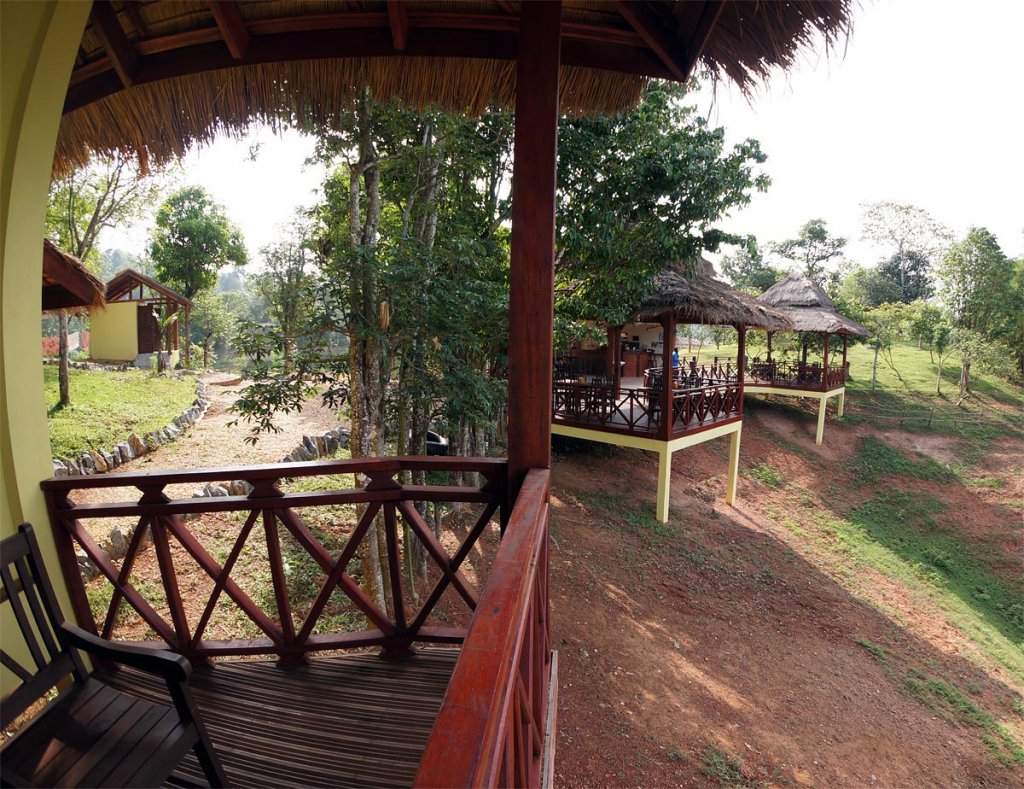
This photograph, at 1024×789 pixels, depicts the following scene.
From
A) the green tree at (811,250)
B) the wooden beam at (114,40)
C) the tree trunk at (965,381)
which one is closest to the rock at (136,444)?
the wooden beam at (114,40)

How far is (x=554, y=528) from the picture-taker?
25.3ft

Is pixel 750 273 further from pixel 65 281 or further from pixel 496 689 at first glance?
pixel 496 689

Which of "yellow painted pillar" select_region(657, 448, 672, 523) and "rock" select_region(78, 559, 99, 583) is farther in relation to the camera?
"yellow painted pillar" select_region(657, 448, 672, 523)

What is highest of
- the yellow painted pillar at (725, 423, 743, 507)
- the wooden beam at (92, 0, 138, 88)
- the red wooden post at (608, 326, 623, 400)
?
the wooden beam at (92, 0, 138, 88)

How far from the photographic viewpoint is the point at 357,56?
7.58 ft

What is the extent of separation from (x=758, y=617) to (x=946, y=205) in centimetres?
2819

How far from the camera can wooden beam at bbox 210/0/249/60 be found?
201cm

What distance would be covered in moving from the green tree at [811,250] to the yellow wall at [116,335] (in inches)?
1132

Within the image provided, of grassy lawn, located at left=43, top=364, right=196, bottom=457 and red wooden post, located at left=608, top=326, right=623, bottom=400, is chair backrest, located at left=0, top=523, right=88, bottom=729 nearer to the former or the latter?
grassy lawn, located at left=43, top=364, right=196, bottom=457

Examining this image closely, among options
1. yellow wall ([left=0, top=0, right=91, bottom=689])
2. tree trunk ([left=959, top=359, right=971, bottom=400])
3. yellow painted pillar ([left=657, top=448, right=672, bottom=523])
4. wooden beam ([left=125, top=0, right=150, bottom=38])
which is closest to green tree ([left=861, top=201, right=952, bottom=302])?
tree trunk ([left=959, top=359, right=971, bottom=400])

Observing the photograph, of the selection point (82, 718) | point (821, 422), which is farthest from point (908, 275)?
point (82, 718)

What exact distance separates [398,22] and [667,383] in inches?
273

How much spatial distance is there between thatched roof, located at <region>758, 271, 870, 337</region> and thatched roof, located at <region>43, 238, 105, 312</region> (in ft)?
49.1

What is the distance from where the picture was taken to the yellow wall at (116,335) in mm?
14133
